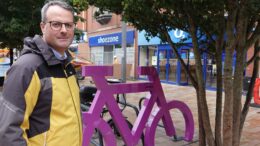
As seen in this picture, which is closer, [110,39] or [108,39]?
[110,39]

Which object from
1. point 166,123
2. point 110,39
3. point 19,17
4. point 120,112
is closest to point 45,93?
point 120,112

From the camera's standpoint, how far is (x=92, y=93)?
6098mm

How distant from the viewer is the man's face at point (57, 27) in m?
1.95

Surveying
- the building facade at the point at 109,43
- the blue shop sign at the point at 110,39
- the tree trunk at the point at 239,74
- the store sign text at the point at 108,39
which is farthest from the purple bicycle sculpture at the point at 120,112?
the store sign text at the point at 108,39

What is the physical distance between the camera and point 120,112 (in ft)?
15.2

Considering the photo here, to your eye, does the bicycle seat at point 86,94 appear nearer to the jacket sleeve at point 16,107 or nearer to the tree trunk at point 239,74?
the tree trunk at point 239,74

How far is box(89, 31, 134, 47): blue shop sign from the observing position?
21.3 m

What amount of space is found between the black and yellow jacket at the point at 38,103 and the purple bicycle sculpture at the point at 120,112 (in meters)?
2.16

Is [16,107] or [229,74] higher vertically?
[229,74]

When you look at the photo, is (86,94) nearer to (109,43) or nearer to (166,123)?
(166,123)

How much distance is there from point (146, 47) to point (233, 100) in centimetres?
1644

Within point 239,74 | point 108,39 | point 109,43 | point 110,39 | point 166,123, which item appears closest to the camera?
point 239,74

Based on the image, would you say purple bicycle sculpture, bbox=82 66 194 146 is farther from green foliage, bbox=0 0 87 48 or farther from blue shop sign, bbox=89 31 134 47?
blue shop sign, bbox=89 31 134 47

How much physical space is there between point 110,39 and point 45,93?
72.5 feet
